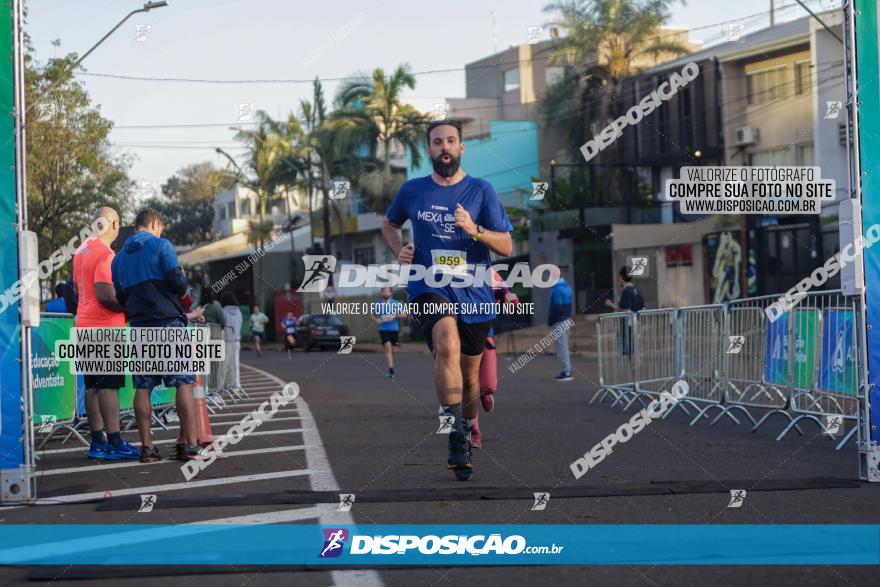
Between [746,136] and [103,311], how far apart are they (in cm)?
3449

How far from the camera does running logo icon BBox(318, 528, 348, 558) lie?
190 inches

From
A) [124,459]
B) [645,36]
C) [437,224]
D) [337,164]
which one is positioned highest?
[645,36]

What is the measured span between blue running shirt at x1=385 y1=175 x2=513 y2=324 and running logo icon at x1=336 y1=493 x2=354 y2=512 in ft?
4.75

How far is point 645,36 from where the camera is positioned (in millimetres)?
45750

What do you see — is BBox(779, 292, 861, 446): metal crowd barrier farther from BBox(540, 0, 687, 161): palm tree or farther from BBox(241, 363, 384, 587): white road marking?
BBox(540, 0, 687, 161): palm tree

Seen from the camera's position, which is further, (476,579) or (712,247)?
(712,247)

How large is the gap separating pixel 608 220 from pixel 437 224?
1480 inches

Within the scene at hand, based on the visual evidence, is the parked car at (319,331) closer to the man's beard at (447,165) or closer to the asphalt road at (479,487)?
the asphalt road at (479,487)

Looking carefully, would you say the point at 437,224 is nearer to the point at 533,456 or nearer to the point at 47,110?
the point at 533,456

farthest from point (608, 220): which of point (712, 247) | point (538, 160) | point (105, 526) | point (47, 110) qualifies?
point (105, 526)

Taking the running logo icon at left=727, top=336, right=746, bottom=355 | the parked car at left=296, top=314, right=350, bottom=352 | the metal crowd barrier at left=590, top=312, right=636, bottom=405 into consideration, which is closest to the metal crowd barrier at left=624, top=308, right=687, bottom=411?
the metal crowd barrier at left=590, top=312, right=636, bottom=405

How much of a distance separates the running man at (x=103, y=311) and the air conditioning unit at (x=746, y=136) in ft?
112

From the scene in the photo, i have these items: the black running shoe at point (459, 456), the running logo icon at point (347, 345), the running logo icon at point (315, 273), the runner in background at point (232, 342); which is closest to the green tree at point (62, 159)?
the running logo icon at point (347, 345)

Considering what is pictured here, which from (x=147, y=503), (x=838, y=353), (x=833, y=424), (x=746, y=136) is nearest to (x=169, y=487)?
(x=147, y=503)
